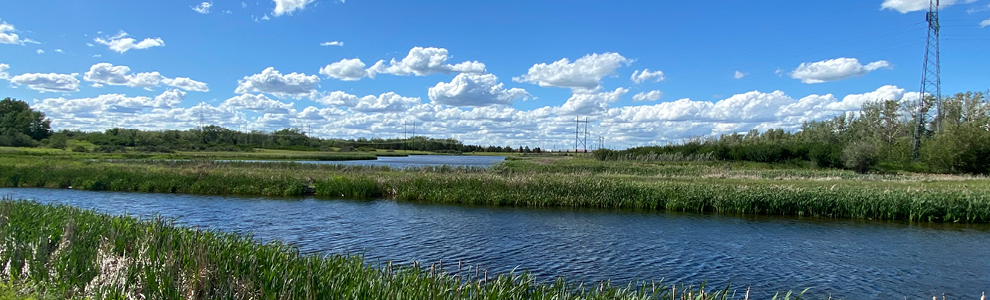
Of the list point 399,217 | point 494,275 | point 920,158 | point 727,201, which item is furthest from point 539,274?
point 920,158

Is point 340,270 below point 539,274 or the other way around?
the other way around

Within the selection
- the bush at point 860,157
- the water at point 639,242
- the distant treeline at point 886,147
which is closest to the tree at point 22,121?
the water at point 639,242

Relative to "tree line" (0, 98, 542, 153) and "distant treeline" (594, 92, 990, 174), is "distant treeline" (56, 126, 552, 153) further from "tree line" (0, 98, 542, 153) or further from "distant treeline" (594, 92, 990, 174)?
"distant treeline" (594, 92, 990, 174)

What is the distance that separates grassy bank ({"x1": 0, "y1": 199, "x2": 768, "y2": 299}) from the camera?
7262mm

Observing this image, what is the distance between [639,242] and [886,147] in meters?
80.7

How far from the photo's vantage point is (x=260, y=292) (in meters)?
7.29

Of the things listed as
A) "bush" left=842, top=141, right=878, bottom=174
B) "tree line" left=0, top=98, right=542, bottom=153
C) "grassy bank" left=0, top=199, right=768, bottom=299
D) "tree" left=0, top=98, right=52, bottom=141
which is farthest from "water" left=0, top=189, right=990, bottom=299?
"tree" left=0, top=98, right=52, bottom=141

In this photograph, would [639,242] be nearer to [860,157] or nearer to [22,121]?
[860,157]

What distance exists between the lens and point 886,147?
81438 mm

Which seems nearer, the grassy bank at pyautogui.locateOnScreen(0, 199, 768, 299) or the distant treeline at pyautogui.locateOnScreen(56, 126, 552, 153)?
the grassy bank at pyautogui.locateOnScreen(0, 199, 768, 299)

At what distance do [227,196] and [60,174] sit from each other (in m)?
13.1

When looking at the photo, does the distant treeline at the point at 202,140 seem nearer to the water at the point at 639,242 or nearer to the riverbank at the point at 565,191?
the riverbank at the point at 565,191

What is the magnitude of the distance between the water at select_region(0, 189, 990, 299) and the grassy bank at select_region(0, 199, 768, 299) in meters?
6.28

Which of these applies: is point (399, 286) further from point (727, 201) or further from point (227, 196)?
point (227, 196)
